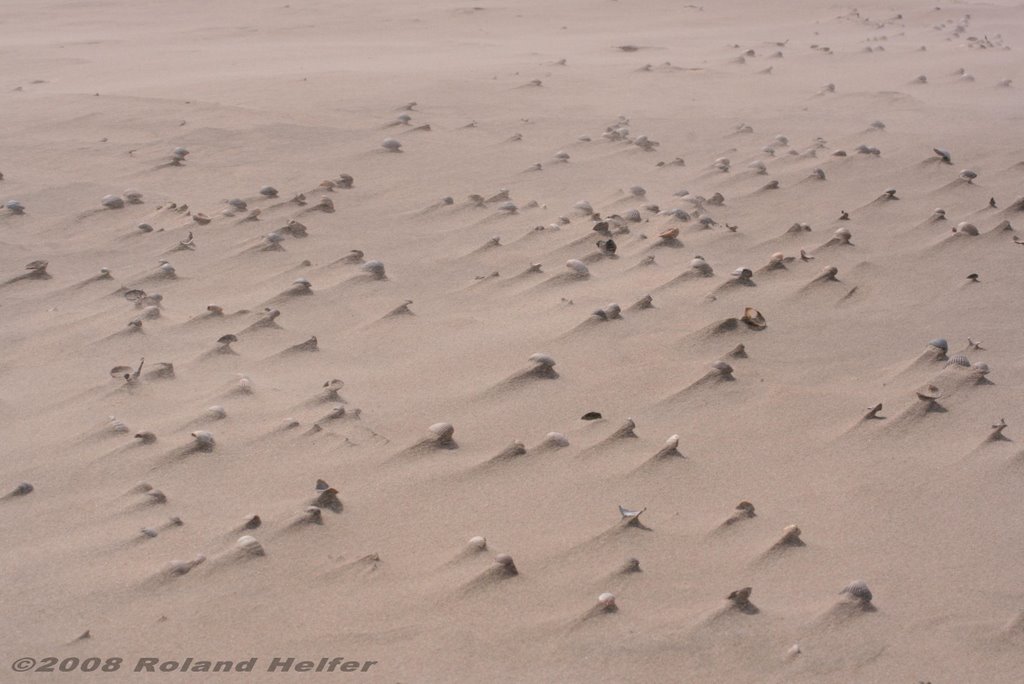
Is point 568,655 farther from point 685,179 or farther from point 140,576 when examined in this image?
point 685,179

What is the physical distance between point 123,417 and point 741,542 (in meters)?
1.72

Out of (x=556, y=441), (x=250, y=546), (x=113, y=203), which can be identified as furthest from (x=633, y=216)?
(x=250, y=546)

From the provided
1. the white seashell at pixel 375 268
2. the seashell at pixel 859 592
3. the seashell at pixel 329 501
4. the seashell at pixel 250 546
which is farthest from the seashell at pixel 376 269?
the seashell at pixel 859 592

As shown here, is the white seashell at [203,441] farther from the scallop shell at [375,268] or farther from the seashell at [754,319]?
the seashell at [754,319]

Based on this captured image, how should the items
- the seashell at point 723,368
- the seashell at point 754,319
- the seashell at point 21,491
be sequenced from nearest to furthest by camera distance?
the seashell at point 21,491 → the seashell at point 723,368 → the seashell at point 754,319

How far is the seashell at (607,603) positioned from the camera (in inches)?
90.7

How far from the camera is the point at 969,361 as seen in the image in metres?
3.32

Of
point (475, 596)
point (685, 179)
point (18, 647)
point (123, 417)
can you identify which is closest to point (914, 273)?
point (685, 179)

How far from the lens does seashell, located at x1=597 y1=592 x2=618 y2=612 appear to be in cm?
230

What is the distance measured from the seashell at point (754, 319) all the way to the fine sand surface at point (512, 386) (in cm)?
7

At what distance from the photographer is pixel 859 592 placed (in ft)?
7.59

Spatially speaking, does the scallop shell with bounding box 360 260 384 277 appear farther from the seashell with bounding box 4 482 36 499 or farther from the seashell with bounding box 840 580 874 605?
the seashell with bounding box 840 580 874 605

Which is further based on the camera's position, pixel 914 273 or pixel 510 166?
pixel 510 166

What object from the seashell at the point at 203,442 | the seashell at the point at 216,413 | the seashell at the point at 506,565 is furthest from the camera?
the seashell at the point at 216,413
